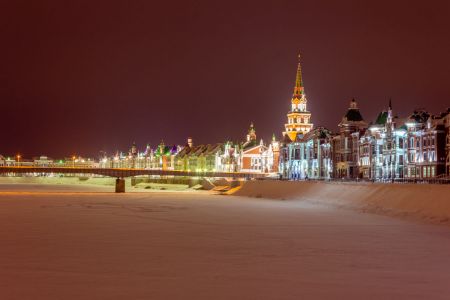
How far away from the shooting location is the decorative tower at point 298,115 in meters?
182

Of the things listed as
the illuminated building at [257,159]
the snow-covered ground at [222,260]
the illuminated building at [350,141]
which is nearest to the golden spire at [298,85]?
the illuminated building at [257,159]

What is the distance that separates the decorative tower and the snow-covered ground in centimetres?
14649

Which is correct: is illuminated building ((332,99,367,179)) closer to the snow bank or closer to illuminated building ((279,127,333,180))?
illuminated building ((279,127,333,180))

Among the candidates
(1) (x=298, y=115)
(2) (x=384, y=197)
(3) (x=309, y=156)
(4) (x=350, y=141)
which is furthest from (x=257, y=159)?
(2) (x=384, y=197)

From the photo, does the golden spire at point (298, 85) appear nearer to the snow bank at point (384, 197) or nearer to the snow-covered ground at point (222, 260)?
the snow bank at point (384, 197)

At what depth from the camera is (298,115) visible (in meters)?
185

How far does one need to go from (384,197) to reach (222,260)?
3110 centimetres

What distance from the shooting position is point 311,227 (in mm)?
34406

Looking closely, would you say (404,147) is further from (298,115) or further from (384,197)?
(298,115)

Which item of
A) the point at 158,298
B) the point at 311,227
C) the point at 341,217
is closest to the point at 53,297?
the point at 158,298

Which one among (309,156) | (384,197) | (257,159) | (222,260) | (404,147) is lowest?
(222,260)

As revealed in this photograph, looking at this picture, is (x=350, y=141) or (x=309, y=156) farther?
(x=309, y=156)

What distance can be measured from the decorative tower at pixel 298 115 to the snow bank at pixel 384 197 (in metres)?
104

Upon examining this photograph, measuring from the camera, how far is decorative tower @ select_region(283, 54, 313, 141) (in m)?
182
